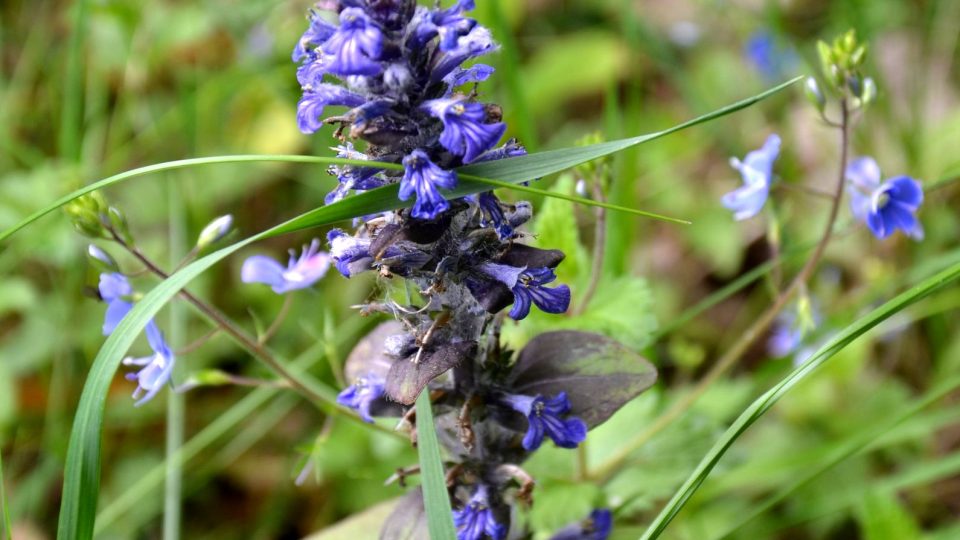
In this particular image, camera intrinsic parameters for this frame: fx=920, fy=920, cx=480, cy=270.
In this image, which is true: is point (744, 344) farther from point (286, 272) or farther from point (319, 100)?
point (319, 100)

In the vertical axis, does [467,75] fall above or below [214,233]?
below

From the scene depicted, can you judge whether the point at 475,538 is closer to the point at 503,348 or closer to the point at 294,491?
the point at 503,348

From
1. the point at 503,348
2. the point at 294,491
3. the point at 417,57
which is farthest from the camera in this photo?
the point at 294,491

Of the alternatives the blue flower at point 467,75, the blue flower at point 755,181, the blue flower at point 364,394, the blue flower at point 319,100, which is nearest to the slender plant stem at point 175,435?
the blue flower at point 364,394

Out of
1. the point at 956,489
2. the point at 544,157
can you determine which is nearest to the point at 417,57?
the point at 544,157

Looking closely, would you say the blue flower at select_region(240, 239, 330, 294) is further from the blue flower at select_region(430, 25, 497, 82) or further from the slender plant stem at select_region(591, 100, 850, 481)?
the slender plant stem at select_region(591, 100, 850, 481)

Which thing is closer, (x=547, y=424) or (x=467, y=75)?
(x=467, y=75)

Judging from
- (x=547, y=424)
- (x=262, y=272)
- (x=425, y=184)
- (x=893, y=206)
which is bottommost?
(x=547, y=424)

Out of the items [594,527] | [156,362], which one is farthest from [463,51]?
[594,527]
